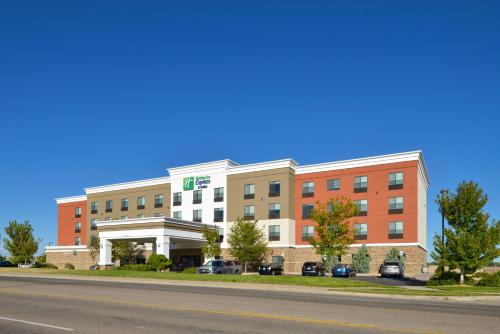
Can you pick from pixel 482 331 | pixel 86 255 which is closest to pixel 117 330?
pixel 482 331

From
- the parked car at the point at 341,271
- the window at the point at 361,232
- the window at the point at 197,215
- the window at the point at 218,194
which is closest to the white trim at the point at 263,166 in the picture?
the window at the point at 218,194

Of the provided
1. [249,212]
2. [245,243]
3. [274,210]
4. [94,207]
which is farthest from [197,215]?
[94,207]

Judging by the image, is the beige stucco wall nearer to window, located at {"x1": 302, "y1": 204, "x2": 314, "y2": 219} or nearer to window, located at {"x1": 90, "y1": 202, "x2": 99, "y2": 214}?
window, located at {"x1": 302, "y1": 204, "x2": 314, "y2": 219}

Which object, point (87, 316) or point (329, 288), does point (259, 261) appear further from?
point (87, 316)

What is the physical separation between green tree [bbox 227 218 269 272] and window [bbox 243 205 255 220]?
188 inches

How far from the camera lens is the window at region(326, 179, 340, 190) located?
192ft

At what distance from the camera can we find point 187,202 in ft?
223

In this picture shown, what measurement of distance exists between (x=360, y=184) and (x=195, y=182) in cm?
2286

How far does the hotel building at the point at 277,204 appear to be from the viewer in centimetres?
5384

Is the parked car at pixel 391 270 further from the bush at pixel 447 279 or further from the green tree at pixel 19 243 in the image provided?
the green tree at pixel 19 243

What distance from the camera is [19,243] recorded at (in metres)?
64.5

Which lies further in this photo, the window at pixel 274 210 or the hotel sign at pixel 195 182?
the hotel sign at pixel 195 182

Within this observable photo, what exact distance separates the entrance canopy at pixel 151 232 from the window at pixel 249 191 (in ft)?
21.5

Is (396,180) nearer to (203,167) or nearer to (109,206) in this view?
(203,167)
